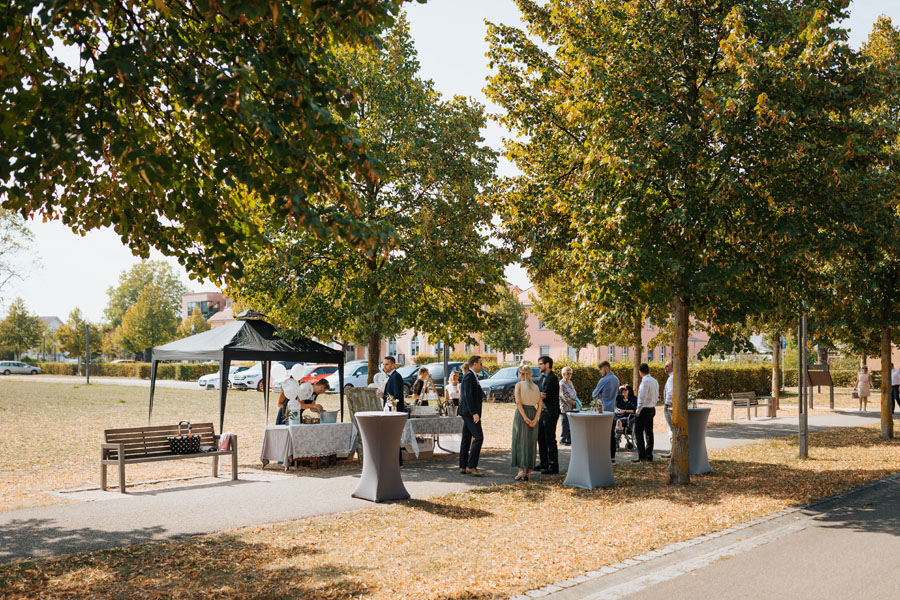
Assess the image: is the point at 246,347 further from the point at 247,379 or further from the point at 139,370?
the point at 139,370

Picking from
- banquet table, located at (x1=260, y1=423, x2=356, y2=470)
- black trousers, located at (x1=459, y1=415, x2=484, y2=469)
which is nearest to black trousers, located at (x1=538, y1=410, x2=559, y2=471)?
black trousers, located at (x1=459, y1=415, x2=484, y2=469)

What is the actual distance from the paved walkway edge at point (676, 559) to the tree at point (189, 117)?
333 cm

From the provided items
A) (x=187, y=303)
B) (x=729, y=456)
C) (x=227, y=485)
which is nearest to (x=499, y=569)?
(x=227, y=485)

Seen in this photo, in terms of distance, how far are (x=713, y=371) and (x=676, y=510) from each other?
27424 mm

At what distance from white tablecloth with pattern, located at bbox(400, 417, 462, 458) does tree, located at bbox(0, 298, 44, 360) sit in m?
89.5

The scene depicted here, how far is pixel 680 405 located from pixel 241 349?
8077 millimetres

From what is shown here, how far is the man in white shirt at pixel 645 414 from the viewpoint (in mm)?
13977

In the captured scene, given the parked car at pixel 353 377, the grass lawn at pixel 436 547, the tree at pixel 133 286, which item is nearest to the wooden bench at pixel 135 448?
the grass lawn at pixel 436 547

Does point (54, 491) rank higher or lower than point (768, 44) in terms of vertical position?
lower

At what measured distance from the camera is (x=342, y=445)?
43.6ft

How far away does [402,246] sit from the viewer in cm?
1521

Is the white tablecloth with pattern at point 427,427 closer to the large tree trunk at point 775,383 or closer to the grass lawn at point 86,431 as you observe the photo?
the grass lawn at point 86,431

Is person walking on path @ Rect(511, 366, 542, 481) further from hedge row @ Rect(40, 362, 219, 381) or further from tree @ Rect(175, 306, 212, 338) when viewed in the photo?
tree @ Rect(175, 306, 212, 338)

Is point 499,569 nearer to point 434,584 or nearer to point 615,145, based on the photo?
point 434,584
